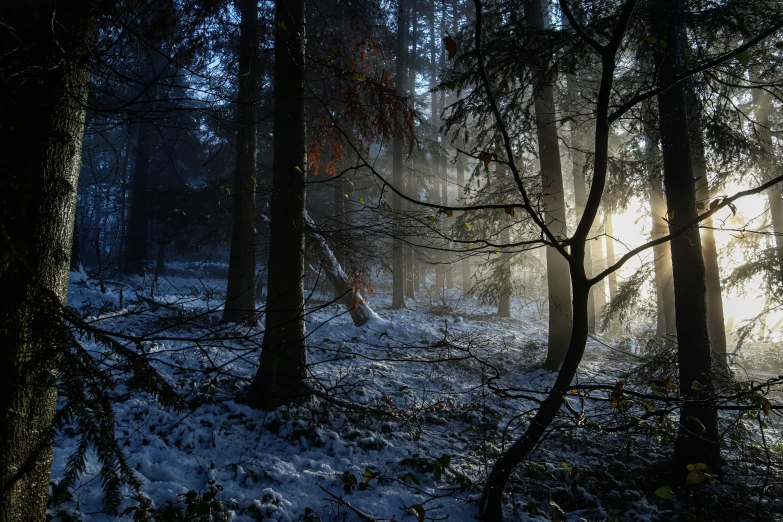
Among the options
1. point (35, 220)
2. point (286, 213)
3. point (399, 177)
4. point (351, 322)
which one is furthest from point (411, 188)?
A: point (35, 220)

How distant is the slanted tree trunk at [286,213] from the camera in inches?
219

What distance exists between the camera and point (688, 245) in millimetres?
5219

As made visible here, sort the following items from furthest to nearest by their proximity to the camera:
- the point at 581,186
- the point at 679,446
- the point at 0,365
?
the point at 581,186
the point at 679,446
the point at 0,365

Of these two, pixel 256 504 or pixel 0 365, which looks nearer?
pixel 0 365

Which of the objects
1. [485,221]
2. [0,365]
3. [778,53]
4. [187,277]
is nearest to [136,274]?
[187,277]

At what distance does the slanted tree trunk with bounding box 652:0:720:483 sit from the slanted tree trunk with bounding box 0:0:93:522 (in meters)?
5.92

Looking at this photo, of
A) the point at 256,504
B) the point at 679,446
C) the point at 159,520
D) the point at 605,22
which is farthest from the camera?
the point at 679,446

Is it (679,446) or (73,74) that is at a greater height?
(73,74)

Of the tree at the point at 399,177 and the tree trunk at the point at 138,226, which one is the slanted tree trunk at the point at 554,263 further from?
the tree trunk at the point at 138,226

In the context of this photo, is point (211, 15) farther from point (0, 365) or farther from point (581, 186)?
point (581, 186)

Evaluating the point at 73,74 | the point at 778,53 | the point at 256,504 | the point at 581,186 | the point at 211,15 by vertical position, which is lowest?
the point at 256,504

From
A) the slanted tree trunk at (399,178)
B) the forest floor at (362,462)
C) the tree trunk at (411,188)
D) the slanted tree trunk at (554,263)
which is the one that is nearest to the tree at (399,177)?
the slanted tree trunk at (399,178)

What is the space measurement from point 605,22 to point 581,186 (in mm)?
15229

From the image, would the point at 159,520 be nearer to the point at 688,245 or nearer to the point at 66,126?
the point at 66,126
